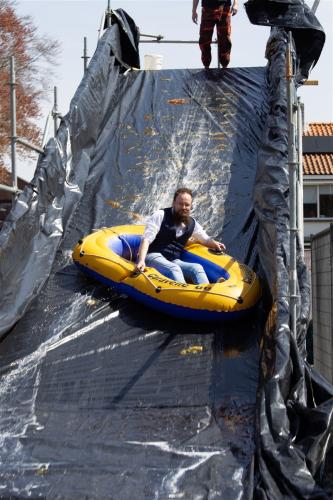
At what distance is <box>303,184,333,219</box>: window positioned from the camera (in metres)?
30.3

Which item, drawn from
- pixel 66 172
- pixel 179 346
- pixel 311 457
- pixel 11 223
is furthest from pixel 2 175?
pixel 311 457

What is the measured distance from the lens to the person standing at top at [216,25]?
10438 mm

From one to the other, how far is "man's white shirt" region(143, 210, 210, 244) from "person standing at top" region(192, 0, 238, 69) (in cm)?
455

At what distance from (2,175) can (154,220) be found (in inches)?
497

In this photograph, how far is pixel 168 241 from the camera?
657 centimetres

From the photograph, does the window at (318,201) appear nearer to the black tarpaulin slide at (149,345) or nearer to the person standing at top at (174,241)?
the black tarpaulin slide at (149,345)

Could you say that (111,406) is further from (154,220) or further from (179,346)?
(154,220)

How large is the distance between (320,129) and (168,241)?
91.1ft

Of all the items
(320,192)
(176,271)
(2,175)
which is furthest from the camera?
(320,192)

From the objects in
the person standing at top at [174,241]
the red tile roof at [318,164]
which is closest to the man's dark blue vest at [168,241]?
the person standing at top at [174,241]

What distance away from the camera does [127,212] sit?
7.62 meters

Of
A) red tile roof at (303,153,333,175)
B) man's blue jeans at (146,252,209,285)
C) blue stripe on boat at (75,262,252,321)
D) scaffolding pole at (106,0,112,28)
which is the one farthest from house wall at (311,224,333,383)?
red tile roof at (303,153,333,175)

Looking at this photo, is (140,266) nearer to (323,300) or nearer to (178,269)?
(178,269)

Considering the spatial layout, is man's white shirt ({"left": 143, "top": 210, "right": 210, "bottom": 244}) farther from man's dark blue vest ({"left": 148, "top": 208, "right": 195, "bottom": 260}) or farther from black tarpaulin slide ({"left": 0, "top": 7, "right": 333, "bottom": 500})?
black tarpaulin slide ({"left": 0, "top": 7, "right": 333, "bottom": 500})
